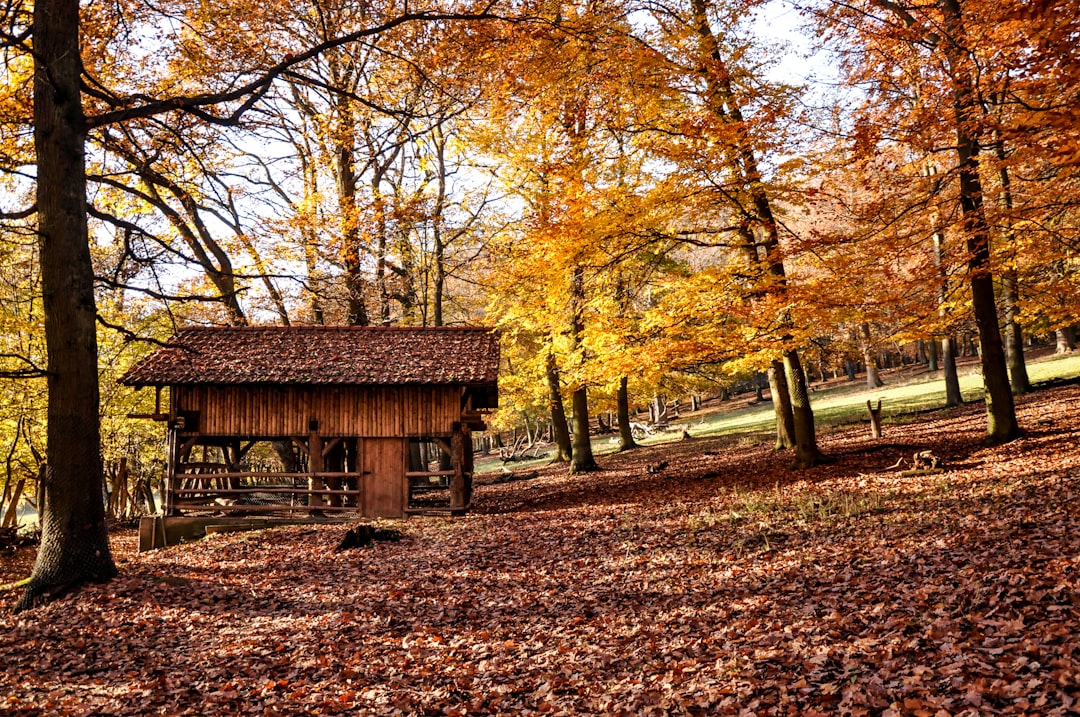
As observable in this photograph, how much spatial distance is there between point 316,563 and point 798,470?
10.5 m

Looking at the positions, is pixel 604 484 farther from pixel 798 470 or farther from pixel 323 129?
pixel 323 129

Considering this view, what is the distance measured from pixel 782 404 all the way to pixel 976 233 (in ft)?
23.4

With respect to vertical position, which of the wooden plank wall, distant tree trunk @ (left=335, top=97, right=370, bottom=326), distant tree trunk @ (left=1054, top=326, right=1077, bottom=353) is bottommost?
the wooden plank wall

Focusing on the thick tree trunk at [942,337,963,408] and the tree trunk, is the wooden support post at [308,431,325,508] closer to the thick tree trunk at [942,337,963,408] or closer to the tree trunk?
the tree trunk

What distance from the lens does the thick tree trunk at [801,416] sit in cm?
1496

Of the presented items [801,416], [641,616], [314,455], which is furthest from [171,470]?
[801,416]

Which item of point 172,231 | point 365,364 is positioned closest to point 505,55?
point 365,364

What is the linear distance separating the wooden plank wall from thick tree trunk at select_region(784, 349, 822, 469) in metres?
7.92

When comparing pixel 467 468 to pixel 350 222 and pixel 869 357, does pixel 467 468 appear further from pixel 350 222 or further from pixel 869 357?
pixel 869 357

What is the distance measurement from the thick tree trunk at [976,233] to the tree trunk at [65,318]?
13890mm

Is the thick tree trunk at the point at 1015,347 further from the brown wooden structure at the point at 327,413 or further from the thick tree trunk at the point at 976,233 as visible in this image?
the brown wooden structure at the point at 327,413

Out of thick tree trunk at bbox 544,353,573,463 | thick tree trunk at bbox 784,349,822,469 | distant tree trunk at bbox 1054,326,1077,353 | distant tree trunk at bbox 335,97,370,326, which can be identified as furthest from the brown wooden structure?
distant tree trunk at bbox 1054,326,1077,353

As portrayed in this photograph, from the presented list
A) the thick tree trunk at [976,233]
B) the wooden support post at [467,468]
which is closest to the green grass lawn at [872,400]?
the thick tree trunk at [976,233]

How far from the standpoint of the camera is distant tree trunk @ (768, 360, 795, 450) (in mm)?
17188
